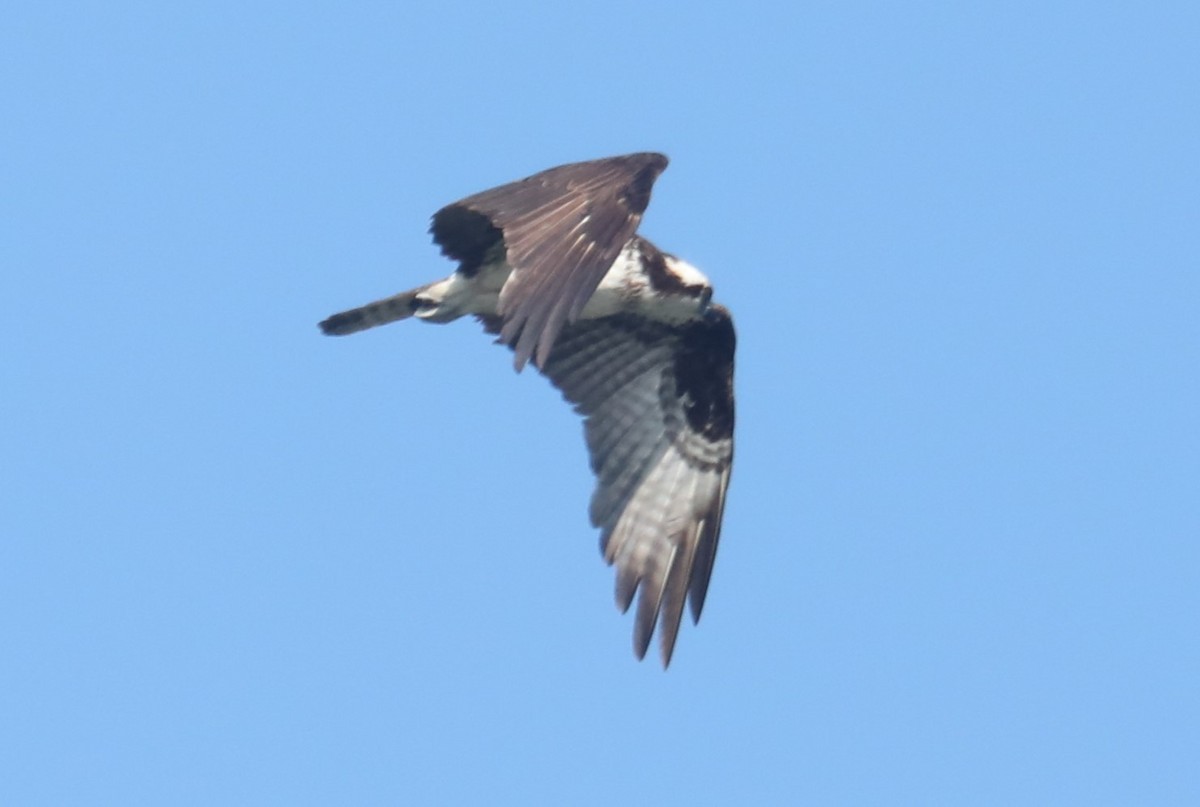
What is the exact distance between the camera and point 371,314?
12477mm

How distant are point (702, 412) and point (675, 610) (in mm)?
1312

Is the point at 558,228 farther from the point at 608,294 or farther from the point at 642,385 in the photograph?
the point at 642,385

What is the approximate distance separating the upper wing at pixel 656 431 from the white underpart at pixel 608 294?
294mm

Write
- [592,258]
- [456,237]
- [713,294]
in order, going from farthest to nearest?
[713,294], [456,237], [592,258]

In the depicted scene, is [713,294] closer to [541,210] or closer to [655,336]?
[655,336]

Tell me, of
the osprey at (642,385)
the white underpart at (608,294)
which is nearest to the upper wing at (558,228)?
the osprey at (642,385)

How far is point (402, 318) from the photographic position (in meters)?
12.5

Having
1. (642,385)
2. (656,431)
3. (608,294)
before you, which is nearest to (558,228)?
(608,294)

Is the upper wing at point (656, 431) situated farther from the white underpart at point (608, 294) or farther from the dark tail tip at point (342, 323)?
the dark tail tip at point (342, 323)

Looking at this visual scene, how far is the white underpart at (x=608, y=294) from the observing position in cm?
1230

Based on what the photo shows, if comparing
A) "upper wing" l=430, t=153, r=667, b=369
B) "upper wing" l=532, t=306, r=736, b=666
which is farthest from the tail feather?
"upper wing" l=532, t=306, r=736, b=666

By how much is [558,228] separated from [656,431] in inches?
118

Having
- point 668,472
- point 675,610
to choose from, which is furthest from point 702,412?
point 675,610

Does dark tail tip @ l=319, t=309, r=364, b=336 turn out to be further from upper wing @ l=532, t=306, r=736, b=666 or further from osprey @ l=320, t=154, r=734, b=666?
upper wing @ l=532, t=306, r=736, b=666
